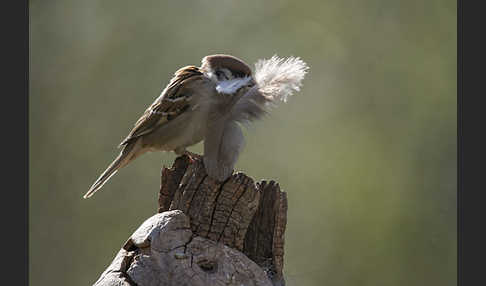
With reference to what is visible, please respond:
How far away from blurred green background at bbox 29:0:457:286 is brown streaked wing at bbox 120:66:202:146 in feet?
11.4

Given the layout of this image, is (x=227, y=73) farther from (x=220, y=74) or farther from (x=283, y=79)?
(x=283, y=79)

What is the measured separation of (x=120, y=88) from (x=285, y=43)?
2.32 metres

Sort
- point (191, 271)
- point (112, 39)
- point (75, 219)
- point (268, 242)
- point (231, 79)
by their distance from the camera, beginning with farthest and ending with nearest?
point (112, 39) → point (75, 219) → point (231, 79) → point (268, 242) → point (191, 271)

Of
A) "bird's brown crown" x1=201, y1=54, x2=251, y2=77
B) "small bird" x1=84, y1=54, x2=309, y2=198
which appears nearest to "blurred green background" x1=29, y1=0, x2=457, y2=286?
A: "small bird" x1=84, y1=54, x2=309, y2=198

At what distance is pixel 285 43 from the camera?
10.1 m

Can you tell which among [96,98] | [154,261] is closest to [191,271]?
[154,261]

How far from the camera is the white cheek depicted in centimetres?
421

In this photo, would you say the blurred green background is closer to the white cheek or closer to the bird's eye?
the bird's eye

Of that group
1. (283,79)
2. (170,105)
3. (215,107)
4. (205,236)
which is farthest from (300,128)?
(205,236)

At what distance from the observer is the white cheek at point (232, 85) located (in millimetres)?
4215

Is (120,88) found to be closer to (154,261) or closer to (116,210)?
(116,210)

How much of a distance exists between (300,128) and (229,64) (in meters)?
4.82

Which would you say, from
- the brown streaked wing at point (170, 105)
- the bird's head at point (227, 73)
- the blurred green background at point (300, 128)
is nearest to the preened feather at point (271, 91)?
the bird's head at point (227, 73)

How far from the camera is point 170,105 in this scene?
5199mm
